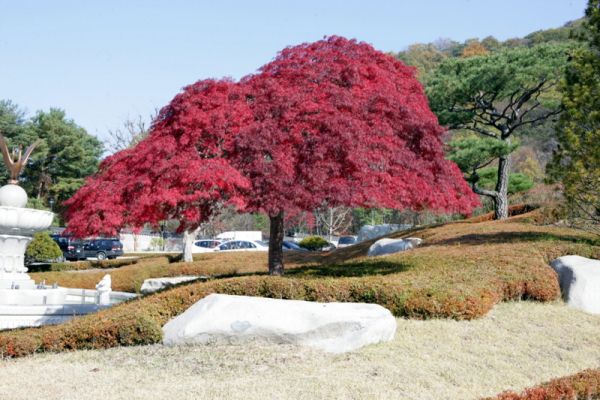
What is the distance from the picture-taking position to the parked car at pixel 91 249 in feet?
126

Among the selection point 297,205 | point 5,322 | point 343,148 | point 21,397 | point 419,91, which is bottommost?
point 5,322

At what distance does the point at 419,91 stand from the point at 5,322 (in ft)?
31.9

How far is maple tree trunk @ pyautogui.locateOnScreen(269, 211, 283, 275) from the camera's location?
11.1 meters

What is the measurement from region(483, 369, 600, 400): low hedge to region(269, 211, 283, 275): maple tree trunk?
5967mm

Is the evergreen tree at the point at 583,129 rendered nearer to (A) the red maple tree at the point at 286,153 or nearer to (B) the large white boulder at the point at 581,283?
(B) the large white boulder at the point at 581,283

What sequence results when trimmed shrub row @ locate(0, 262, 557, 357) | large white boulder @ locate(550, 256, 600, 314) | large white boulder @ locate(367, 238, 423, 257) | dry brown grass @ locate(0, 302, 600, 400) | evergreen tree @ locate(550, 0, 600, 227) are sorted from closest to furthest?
dry brown grass @ locate(0, 302, 600, 400), trimmed shrub row @ locate(0, 262, 557, 357), large white boulder @ locate(550, 256, 600, 314), evergreen tree @ locate(550, 0, 600, 227), large white boulder @ locate(367, 238, 423, 257)

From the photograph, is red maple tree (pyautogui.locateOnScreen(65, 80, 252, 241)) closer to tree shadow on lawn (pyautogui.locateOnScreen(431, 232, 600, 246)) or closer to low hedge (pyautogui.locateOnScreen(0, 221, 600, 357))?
low hedge (pyautogui.locateOnScreen(0, 221, 600, 357))

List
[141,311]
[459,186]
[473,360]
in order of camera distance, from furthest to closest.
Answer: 1. [459,186]
2. [141,311]
3. [473,360]

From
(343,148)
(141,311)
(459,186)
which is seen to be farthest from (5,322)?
(459,186)

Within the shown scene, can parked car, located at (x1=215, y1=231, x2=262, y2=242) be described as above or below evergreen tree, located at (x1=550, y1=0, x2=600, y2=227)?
below

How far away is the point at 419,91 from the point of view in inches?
465

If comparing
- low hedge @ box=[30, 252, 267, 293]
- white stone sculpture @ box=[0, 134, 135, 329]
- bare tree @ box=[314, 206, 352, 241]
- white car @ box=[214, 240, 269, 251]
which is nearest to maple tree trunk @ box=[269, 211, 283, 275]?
white stone sculpture @ box=[0, 134, 135, 329]

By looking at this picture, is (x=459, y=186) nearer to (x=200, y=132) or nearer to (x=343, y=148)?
(x=343, y=148)

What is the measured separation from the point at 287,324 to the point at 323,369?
3.23 feet
